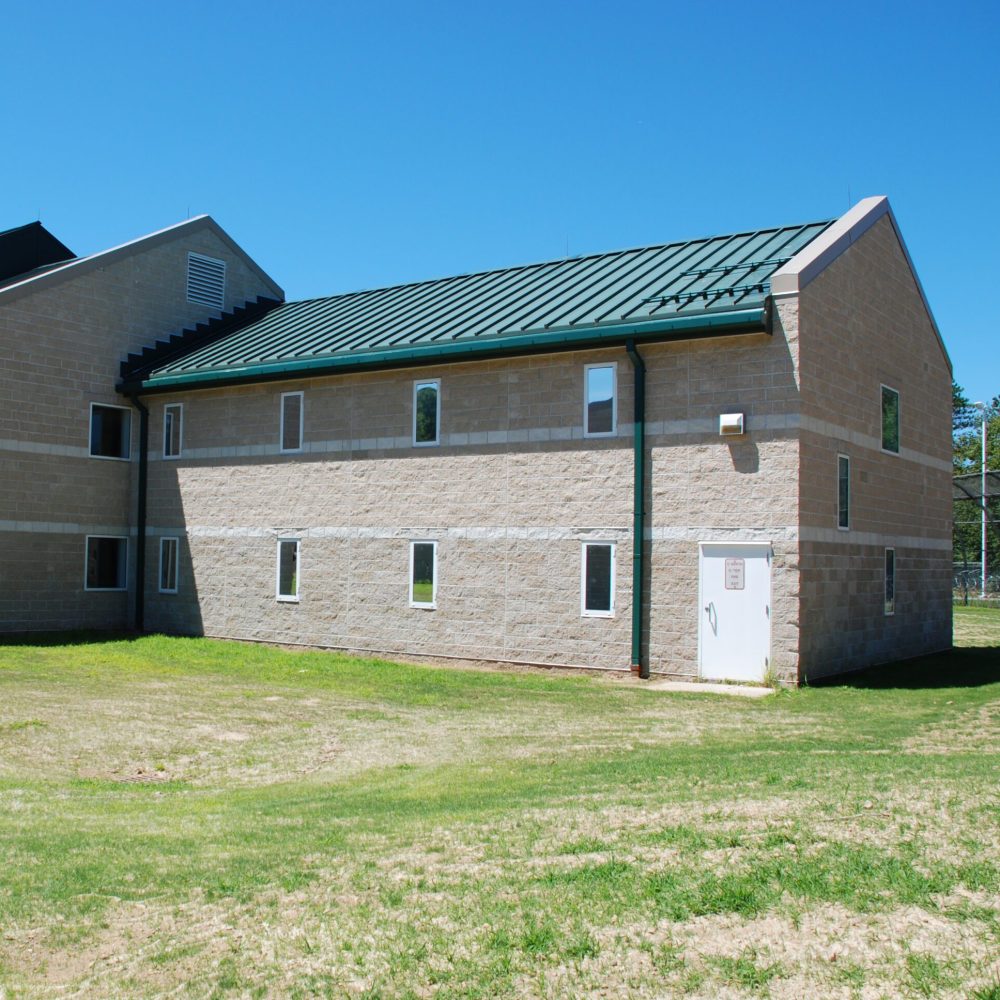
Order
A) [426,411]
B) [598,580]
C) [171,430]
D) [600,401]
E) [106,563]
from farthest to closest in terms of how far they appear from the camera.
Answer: [106,563], [171,430], [426,411], [600,401], [598,580]

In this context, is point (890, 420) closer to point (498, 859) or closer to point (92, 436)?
point (92, 436)

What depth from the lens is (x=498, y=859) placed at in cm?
705

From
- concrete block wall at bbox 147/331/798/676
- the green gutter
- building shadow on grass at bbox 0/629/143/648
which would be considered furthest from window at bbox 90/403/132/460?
building shadow on grass at bbox 0/629/143/648

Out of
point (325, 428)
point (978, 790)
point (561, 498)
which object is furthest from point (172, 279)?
point (978, 790)

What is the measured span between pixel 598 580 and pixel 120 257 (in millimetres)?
14943

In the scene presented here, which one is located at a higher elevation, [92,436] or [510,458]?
[92,436]

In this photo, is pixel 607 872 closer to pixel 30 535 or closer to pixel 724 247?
pixel 724 247

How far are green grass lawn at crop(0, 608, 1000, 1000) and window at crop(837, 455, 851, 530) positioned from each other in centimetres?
668

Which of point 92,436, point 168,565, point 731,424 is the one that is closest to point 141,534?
point 168,565

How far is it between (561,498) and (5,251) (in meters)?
19.4

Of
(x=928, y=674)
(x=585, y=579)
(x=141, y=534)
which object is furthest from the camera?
(x=141, y=534)

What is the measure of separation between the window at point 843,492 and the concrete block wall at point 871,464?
0.56 feet

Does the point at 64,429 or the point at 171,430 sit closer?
the point at 64,429

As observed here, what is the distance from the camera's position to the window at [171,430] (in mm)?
26547
